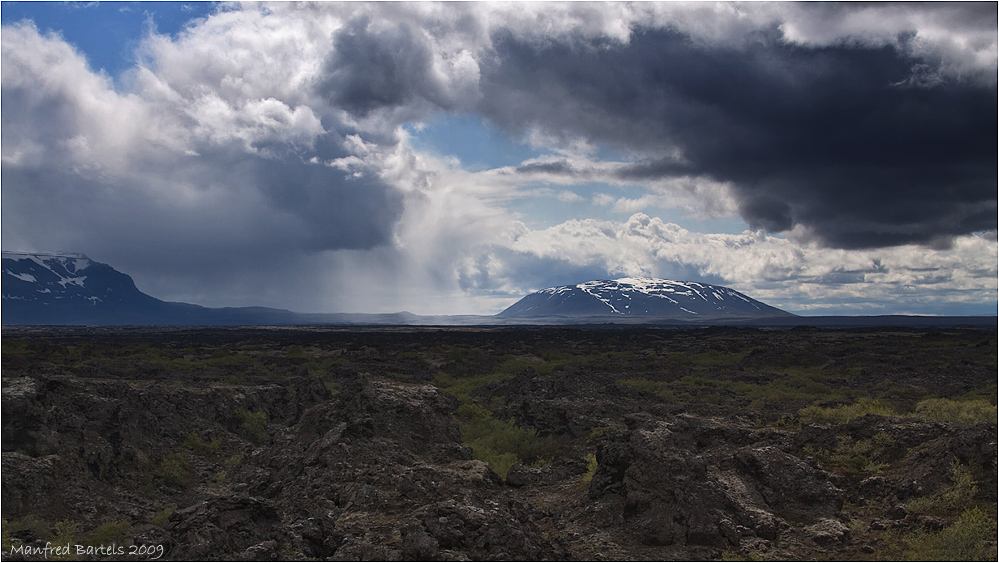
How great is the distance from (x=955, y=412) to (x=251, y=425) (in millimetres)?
31608

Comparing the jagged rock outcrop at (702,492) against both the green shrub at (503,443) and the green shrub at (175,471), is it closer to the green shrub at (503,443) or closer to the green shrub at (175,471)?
the green shrub at (503,443)

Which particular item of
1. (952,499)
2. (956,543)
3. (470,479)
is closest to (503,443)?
(470,479)

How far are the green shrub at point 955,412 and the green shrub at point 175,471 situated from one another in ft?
91.2

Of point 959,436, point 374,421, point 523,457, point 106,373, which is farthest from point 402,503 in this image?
point 106,373

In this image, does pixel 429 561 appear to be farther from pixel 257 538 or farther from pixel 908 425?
pixel 908 425

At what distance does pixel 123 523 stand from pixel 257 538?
251 inches

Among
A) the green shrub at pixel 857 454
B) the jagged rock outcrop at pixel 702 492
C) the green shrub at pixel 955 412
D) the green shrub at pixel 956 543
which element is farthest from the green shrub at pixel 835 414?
the green shrub at pixel 956 543

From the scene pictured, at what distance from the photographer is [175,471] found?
19.6 metres

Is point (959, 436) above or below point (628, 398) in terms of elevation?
above

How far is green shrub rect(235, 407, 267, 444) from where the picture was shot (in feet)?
86.0

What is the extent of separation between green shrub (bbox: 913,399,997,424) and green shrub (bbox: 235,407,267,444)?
28.3 m

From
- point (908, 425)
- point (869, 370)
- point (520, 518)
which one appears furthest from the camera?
point (869, 370)

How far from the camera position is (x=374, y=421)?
1725 centimetres

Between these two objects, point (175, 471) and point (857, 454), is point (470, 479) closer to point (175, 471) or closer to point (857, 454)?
point (857, 454)
